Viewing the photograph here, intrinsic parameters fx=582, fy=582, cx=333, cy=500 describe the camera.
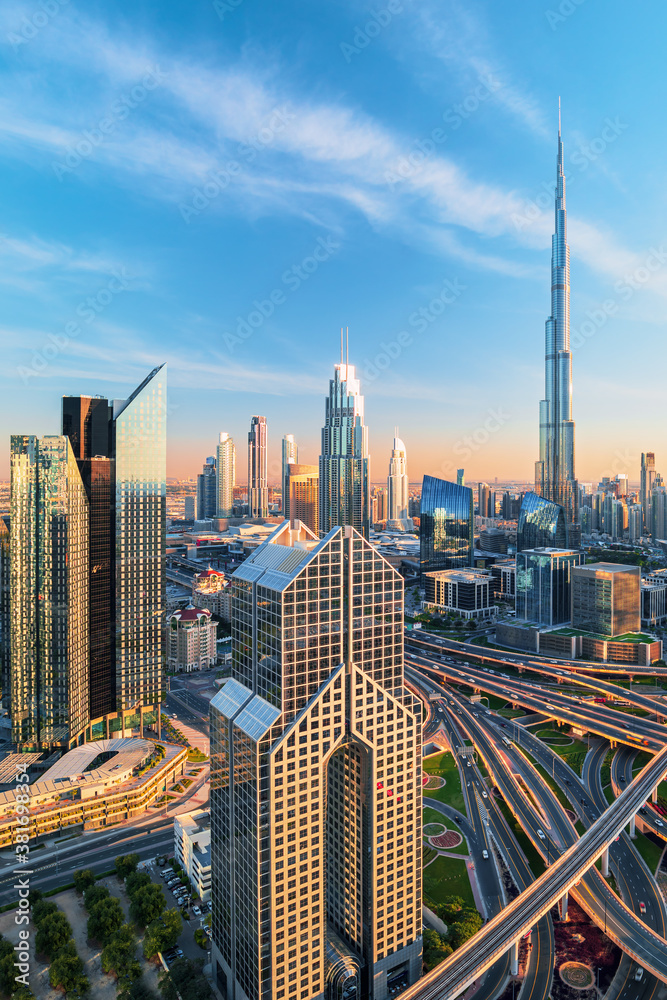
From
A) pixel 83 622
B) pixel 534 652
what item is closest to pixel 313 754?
A: pixel 83 622

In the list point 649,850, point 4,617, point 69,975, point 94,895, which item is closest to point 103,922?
point 94,895

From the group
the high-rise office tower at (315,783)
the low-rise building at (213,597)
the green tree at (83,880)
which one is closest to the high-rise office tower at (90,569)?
the green tree at (83,880)

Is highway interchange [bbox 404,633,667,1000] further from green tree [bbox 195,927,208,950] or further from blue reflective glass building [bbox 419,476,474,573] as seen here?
blue reflective glass building [bbox 419,476,474,573]

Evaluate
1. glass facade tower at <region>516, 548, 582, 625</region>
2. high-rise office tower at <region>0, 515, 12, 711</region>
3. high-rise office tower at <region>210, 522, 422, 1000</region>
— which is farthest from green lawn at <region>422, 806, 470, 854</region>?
glass facade tower at <region>516, 548, 582, 625</region>

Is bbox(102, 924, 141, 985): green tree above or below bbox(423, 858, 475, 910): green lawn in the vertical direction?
above

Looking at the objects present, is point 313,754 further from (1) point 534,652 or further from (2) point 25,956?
(1) point 534,652

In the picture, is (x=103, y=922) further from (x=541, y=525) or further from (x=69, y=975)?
(x=541, y=525)
